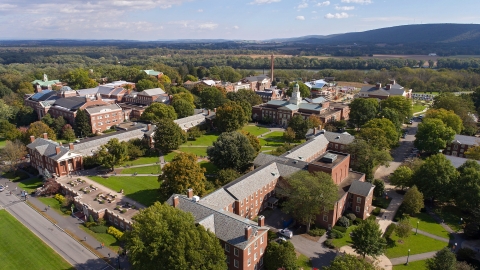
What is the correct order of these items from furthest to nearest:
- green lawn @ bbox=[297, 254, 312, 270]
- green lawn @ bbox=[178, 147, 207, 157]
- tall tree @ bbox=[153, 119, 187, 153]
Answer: green lawn @ bbox=[178, 147, 207, 157] → tall tree @ bbox=[153, 119, 187, 153] → green lawn @ bbox=[297, 254, 312, 270]

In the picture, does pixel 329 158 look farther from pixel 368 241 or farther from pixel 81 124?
pixel 81 124

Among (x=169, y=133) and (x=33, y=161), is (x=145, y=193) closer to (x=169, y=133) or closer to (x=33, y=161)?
(x=169, y=133)

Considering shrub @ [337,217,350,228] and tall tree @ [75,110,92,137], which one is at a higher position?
tall tree @ [75,110,92,137]

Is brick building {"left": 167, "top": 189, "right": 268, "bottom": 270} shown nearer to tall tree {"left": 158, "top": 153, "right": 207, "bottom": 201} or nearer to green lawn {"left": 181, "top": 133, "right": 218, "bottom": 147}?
tall tree {"left": 158, "top": 153, "right": 207, "bottom": 201}

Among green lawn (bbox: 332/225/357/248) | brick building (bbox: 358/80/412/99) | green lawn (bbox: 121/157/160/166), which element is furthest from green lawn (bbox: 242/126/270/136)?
green lawn (bbox: 332/225/357/248)

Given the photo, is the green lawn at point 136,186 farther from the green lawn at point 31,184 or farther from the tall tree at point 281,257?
the tall tree at point 281,257

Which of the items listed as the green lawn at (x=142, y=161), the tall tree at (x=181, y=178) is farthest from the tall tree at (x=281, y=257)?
the green lawn at (x=142, y=161)

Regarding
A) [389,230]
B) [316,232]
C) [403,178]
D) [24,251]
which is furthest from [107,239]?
[403,178]
